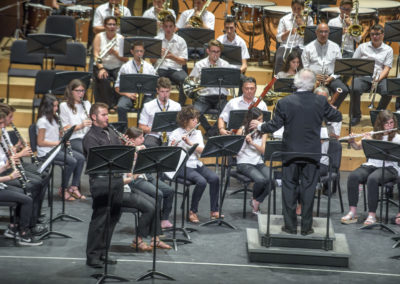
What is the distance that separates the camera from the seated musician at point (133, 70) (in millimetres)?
9938

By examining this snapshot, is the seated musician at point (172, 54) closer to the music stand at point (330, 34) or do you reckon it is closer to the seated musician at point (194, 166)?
the music stand at point (330, 34)

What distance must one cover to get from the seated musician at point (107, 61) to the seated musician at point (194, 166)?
112 inches

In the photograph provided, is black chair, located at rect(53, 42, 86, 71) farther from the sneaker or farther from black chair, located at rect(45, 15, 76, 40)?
the sneaker

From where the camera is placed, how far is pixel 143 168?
20.6 ft

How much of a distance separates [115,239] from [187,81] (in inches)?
134

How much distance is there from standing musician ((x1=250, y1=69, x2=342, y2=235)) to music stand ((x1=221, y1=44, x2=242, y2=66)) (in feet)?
11.8

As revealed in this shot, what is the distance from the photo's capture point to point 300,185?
672 cm

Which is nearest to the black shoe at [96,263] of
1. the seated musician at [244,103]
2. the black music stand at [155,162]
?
the black music stand at [155,162]

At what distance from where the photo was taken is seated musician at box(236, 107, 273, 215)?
320 inches

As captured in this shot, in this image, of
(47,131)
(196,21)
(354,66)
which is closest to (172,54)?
(196,21)

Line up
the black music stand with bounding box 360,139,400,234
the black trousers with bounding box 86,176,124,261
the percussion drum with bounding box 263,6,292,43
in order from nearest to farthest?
the black trousers with bounding box 86,176,124,261, the black music stand with bounding box 360,139,400,234, the percussion drum with bounding box 263,6,292,43

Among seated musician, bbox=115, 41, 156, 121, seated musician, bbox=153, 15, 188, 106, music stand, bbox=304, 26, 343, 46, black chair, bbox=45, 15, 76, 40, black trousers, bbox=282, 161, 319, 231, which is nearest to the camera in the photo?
black trousers, bbox=282, 161, 319, 231

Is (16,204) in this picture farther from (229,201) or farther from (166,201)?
(229,201)

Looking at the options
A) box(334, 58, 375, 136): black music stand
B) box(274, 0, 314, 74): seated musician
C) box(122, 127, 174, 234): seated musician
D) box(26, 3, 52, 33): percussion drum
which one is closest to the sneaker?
box(122, 127, 174, 234): seated musician
